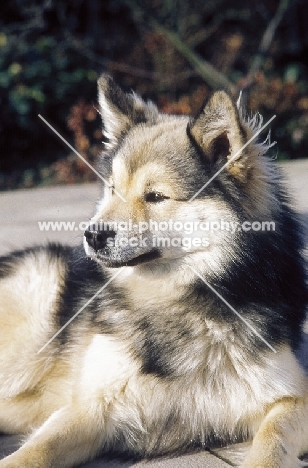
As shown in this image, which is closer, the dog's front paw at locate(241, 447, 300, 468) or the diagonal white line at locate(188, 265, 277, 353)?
the dog's front paw at locate(241, 447, 300, 468)

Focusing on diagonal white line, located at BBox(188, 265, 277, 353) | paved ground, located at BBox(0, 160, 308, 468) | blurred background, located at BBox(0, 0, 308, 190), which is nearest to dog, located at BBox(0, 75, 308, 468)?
diagonal white line, located at BBox(188, 265, 277, 353)

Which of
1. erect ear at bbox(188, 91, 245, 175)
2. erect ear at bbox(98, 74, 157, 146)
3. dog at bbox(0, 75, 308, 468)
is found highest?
erect ear at bbox(98, 74, 157, 146)

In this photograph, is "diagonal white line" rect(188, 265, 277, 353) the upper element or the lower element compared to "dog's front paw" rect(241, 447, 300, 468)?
upper

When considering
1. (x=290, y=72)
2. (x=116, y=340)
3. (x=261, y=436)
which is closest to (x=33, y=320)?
(x=116, y=340)

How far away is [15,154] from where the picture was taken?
10.0m

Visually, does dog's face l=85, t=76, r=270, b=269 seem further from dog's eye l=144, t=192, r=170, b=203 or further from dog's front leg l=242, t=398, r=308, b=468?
dog's front leg l=242, t=398, r=308, b=468

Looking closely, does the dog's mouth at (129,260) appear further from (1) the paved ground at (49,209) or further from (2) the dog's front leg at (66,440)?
(1) the paved ground at (49,209)

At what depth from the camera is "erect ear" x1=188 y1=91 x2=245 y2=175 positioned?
9.07 feet

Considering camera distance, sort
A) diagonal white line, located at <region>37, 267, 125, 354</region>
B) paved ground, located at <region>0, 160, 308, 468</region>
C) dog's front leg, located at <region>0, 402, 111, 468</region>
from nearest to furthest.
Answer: dog's front leg, located at <region>0, 402, 111, 468</region> < diagonal white line, located at <region>37, 267, 125, 354</region> < paved ground, located at <region>0, 160, 308, 468</region>

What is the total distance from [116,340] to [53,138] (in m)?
7.51

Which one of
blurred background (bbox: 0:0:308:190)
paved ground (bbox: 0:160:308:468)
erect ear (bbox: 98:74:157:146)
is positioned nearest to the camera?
erect ear (bbox: 98:74:157:146)

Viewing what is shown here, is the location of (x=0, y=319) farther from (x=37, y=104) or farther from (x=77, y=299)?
(x=37, y=104)

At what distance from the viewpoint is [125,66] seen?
10.3m

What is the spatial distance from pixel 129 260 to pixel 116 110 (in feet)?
3.05
